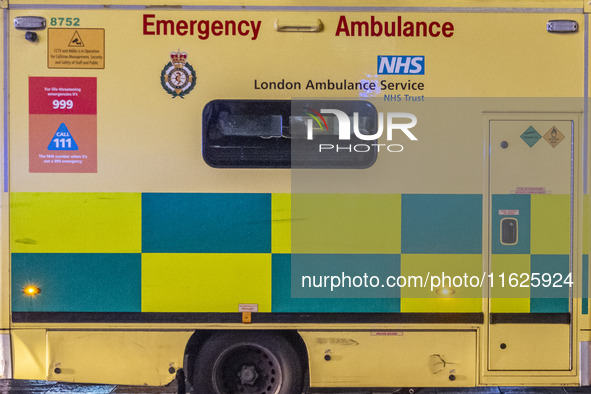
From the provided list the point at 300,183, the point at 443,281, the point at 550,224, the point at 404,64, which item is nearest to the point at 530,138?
the point at 550,224

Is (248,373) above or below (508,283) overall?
below

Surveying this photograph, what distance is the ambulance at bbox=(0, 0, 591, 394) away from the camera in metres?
3.97

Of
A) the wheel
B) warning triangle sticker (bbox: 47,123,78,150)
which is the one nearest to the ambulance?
warning triangle sticker (bbox: 47,123,78,150)

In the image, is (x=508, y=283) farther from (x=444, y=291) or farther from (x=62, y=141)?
(x=62, y=141)

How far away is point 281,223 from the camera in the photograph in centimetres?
398

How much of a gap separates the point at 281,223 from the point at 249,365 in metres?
1.13

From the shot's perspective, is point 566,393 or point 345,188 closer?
point 345,188

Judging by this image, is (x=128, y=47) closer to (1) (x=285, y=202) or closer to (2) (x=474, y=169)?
(1) (x=285, y=202)

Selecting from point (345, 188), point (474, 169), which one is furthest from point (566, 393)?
point (345, 188)

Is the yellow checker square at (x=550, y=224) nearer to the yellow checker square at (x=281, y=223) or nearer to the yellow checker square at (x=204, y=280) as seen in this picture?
the yellow checker square at (x=281, y=223)

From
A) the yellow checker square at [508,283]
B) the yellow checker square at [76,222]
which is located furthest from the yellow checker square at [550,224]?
the yellow checker square at [76,222]

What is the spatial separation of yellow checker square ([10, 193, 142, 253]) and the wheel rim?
43.0 inches

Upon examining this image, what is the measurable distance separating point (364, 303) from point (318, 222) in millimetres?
678

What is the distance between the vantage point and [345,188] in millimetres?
3992
